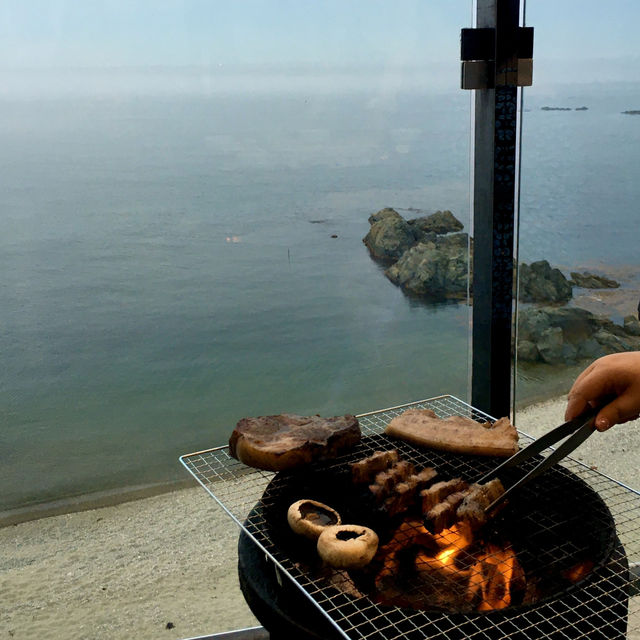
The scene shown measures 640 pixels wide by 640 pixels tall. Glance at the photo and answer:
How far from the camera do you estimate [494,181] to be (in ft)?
9.78

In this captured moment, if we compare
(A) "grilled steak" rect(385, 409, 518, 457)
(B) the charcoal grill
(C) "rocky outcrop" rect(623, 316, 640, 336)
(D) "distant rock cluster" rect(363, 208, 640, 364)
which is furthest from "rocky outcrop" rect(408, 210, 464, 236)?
(B) the charcoal grill

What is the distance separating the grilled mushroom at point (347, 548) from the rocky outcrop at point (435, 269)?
1839 mm

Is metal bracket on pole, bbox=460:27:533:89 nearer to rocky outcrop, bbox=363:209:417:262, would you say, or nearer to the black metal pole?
the black metal pole

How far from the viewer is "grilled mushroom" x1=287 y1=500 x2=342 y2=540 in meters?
1.87

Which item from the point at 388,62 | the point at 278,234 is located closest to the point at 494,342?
the point at 278,234

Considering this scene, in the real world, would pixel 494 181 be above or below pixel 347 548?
above

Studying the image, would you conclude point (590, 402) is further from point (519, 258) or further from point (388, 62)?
point (388, 62)

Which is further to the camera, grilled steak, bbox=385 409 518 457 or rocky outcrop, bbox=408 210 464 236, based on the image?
rocky outcrop, bbox=408 210 464 236

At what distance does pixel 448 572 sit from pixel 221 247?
191 centimetres

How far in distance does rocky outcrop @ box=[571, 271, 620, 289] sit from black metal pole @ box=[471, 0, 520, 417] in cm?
39

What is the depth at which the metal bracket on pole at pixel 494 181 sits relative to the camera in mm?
2871

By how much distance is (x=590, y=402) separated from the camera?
187cm

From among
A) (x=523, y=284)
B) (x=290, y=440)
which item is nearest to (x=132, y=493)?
(x=290, y=440)

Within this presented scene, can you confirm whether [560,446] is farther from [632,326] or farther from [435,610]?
[632,326]
